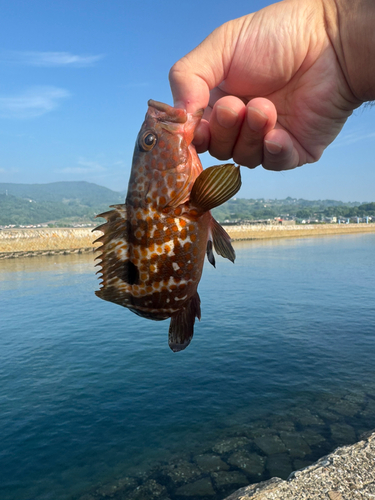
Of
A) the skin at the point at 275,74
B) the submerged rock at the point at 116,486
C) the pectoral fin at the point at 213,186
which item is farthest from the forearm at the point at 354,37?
the submerged rock at the point at 116,486

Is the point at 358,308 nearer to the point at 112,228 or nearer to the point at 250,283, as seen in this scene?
the point at 250,283

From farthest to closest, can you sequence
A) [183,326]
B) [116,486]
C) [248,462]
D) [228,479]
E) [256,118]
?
[248,462]
[116,486]
[228,479]
[256,118]
[183,326]

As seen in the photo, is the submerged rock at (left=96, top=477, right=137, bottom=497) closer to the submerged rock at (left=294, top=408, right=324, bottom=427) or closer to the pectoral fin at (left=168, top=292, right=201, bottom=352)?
the submerged rock at (left=294, top=408, right=324, bottom=427)

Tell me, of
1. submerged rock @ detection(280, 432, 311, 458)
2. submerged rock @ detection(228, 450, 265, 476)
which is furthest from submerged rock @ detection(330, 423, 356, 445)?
submerged rock @ detection(228, 450, 265, 476)

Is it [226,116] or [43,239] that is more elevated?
[226,116]

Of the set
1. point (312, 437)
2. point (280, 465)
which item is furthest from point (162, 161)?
point (312, 437)

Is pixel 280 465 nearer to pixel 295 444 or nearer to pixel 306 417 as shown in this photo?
pixel 295 444
